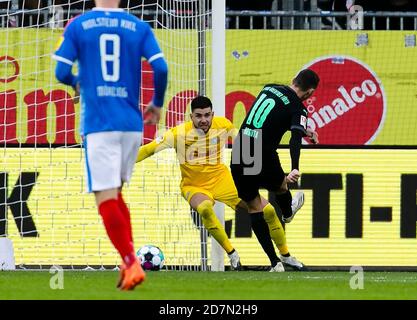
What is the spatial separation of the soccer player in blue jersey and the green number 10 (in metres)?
3.76

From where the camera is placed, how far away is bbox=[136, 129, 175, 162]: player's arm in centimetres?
1190

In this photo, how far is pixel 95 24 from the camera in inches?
309

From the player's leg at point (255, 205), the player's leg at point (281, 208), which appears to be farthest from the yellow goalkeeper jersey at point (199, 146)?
the player's leg at point (281, 208)

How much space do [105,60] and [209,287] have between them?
1983mm

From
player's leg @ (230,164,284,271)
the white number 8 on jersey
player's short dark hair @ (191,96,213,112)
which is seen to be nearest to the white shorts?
the white number 8 on jersey

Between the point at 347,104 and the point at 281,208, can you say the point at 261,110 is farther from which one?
the point at 347,104

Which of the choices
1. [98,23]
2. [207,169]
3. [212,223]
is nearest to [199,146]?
[207,169]

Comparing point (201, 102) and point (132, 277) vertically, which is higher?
point (201, 102)

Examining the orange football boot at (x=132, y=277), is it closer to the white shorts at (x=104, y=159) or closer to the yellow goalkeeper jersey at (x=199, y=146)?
the white shorts at (x=104, y=159)

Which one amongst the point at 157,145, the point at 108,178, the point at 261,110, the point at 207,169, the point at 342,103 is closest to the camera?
the point at 108,178

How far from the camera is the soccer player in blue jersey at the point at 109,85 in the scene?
775 centimetres

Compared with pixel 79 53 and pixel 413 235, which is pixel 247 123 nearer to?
pixel 413 235

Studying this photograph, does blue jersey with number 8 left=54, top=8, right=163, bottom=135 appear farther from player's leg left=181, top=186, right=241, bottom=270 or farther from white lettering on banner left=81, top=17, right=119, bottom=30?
player's leg left=181, top=186, right=241, bottom=270

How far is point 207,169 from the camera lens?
1272 cm
